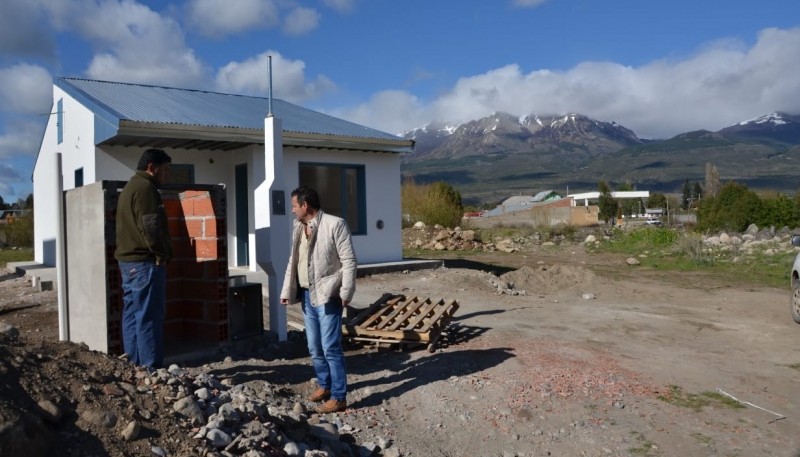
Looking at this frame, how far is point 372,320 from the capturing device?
27.5 ft

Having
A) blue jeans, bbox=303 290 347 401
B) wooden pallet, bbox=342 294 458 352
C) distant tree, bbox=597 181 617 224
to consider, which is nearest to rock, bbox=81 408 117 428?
blue jeans, bbox=303 290 347 401

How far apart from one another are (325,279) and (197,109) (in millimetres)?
10346

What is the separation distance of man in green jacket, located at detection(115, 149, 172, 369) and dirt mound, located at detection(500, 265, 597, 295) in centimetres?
968

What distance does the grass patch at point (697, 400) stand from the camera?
638 cm

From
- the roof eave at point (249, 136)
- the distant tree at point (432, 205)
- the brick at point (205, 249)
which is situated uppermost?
the roof eave at point (249, 136)

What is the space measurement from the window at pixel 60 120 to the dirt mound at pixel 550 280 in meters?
10.1

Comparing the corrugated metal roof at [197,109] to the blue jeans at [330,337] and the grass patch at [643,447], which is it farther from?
the grass patch at [643,447]

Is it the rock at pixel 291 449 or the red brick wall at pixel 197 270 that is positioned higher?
the red brick wall at pixel 197 270

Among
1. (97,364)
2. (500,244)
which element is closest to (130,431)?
(97,364)

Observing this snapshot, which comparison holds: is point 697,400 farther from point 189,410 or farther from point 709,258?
point 709,258

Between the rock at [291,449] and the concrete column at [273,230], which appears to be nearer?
the rock at [291,449]

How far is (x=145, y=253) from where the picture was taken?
18.5ft

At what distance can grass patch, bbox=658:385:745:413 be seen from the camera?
20.9ft

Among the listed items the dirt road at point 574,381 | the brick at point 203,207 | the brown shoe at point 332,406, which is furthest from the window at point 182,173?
the brown shoe at point 332,406
